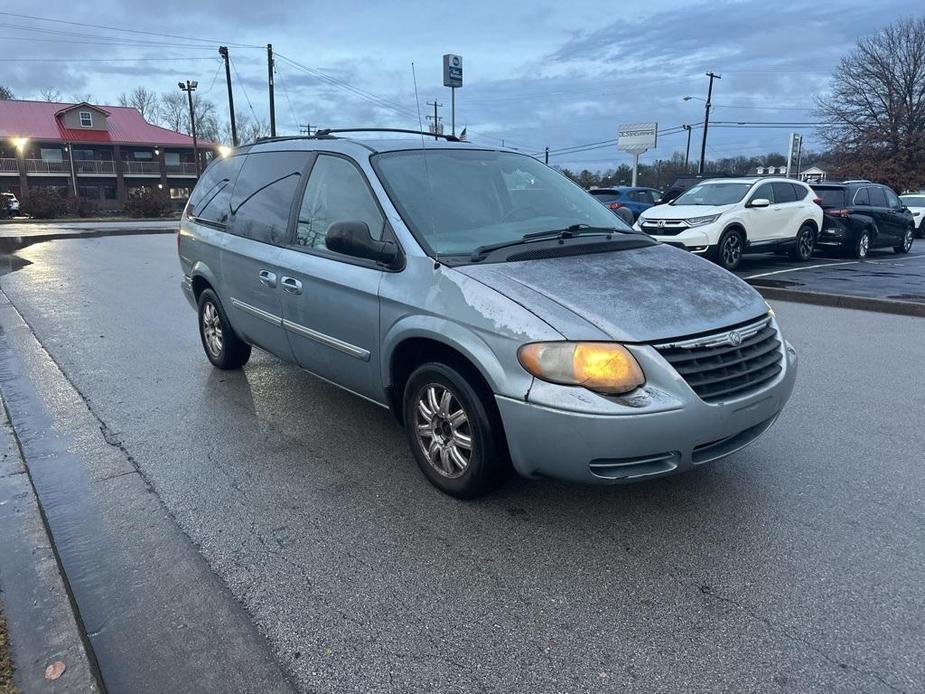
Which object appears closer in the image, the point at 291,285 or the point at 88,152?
the point at 291,285

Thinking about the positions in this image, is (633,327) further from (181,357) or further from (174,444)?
(181,357)

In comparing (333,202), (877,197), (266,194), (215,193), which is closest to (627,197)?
(877,197)

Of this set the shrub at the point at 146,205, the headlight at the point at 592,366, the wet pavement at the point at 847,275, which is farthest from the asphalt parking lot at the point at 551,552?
the shrub at the point at 146,205

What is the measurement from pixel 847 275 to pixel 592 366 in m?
11.5

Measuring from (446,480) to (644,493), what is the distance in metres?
1.08

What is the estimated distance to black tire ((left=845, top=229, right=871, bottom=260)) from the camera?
15.3 m

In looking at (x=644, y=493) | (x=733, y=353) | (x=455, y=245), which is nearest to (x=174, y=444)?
(x=455, y=245)

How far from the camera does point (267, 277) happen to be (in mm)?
4746

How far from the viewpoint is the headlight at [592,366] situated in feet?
9.75

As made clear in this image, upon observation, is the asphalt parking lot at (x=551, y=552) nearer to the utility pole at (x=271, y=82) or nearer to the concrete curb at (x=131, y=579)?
the concrete curb at (x=131, y=579)

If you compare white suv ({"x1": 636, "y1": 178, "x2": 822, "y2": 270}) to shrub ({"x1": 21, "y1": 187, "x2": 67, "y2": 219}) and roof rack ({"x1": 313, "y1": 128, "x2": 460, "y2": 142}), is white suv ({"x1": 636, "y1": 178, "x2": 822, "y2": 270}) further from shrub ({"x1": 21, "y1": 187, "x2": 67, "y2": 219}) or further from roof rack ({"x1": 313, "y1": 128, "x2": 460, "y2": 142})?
shrub ({"x1": 21, "y1": 187, "x2": 67, "y2": 219})

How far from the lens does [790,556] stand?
10.1ft

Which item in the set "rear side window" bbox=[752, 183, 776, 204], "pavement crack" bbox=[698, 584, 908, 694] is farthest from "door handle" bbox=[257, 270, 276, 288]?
"rear side window" bbox=[752, 183, 776, 204]

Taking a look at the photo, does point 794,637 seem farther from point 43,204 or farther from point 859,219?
point 43,204
